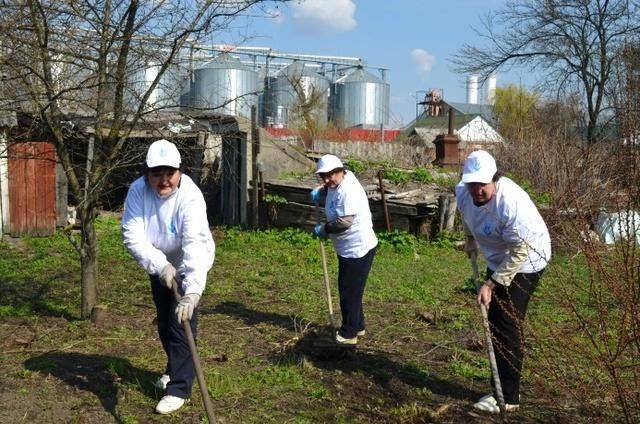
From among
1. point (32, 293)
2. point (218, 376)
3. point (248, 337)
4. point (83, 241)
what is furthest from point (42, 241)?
point (218, 376)

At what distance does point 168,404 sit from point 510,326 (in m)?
2.19

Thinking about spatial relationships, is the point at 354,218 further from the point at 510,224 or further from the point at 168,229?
the point at 168,229

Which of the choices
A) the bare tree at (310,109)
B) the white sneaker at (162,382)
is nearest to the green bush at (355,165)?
the bare tree at (310,109)

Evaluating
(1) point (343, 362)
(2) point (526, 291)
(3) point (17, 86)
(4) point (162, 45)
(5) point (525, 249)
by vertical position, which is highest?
(4) point (162, 45)

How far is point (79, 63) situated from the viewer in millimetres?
5832

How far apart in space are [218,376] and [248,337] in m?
1.18

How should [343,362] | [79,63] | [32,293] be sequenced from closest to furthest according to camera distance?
[343,362], [79,63], [32,293]

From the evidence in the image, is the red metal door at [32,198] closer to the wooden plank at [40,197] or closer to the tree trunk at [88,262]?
the wooden plank at [40,197]

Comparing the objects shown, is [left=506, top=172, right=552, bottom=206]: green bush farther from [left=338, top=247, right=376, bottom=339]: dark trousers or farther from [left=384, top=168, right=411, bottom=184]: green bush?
[left=338, top=247, right=376, bottom=339]: dark trousers

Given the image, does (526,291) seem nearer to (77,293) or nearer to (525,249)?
(525,249)

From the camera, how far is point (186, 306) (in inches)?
153

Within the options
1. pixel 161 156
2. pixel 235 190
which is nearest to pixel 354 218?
pixel 161 156

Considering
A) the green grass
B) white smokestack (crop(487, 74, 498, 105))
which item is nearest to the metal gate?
the green grass

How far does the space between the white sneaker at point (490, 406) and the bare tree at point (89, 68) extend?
3.56 meters
